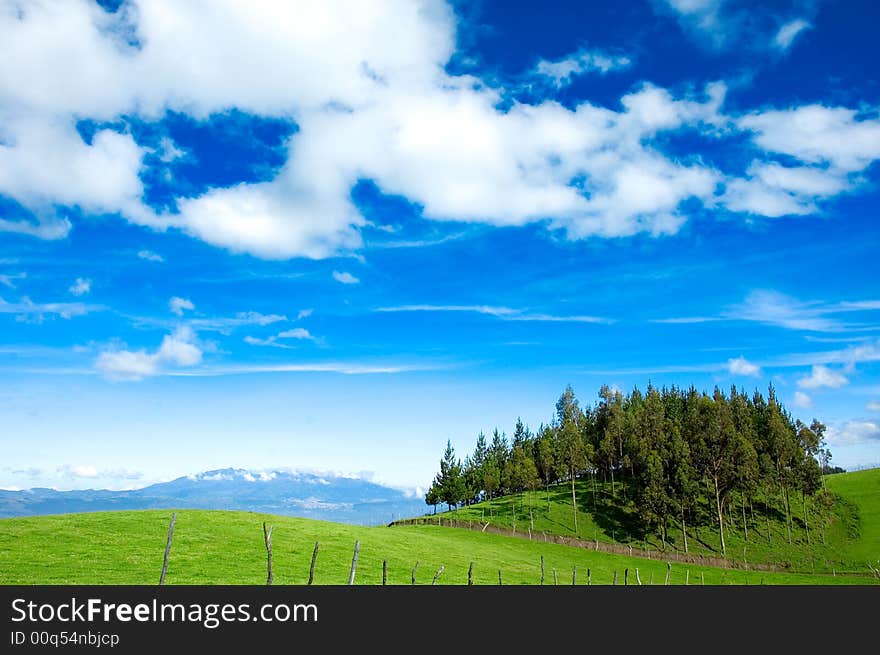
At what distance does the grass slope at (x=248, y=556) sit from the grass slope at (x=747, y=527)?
1411 cm

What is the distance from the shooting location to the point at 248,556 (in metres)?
51.0

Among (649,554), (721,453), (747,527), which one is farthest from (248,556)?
(747,527)

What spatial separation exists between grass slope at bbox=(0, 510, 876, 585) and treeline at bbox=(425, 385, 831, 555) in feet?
73.4

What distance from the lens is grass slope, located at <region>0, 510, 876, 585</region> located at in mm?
41500

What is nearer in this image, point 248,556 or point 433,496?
point 248,556

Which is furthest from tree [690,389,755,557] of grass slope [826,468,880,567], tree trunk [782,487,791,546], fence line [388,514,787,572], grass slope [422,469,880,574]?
grass slope [826,468,880,567]

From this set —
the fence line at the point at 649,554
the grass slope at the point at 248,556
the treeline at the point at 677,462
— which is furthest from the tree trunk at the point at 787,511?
the grass slope at the point at 248,556

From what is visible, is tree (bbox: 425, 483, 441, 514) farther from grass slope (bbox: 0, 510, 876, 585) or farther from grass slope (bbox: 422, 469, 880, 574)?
grass slope (bbox: 0, 510, 876, 585)

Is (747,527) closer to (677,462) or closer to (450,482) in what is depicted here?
(677,462)

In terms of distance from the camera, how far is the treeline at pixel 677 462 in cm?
10931

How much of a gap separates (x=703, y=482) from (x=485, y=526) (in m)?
47.2

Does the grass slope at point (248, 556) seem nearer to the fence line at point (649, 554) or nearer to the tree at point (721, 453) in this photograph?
the fence line at point (649, 554)

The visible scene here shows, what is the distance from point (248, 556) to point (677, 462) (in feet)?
291
